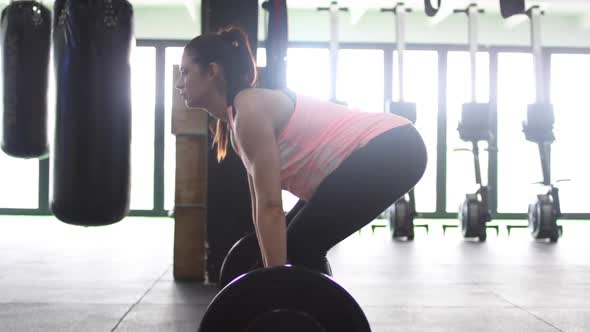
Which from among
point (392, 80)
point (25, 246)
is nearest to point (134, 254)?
point (25, 246)

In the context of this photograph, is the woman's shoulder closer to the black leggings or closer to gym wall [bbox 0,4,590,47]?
the black leggings

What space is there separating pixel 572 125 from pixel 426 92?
2.16m

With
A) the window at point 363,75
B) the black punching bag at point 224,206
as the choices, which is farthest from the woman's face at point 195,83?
the window at point 363,75

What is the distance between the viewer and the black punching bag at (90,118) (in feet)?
4.06

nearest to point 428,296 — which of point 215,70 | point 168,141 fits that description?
point 215,70

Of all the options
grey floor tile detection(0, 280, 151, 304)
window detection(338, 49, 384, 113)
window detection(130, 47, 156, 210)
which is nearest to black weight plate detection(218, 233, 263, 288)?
grey floor tile detection(0, 280, 151, 304)

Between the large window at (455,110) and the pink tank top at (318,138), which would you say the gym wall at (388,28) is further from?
the pink tank top at (318,138)

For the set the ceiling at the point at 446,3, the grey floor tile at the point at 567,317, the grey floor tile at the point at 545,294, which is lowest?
the grey floor tile at the point at 545,294

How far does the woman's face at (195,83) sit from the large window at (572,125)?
7932 mm

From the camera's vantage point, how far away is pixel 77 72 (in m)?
1.28

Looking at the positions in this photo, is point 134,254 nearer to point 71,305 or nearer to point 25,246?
point 25,246

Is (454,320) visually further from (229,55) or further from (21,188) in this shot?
(21,188)

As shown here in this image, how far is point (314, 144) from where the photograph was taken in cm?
162

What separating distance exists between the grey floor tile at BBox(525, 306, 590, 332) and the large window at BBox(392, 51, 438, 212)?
221 inches
